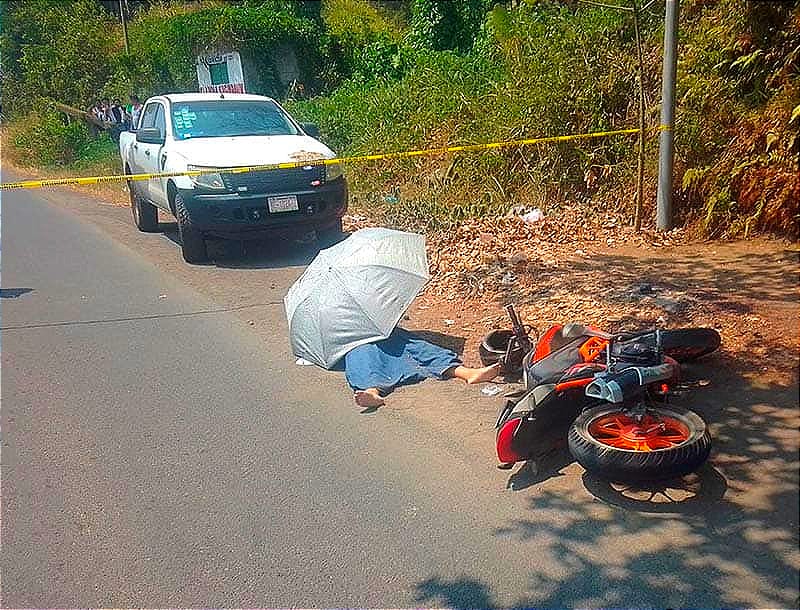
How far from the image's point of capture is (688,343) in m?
4.70

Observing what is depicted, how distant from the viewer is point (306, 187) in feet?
28.9

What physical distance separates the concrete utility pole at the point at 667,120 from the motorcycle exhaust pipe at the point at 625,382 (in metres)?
4.90

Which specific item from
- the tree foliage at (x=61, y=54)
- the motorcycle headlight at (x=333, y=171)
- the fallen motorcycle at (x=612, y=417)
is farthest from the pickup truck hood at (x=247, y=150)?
the tree foliage at (x=61, y=54)

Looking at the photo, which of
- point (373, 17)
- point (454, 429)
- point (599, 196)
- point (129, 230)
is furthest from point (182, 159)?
point (373, 17)

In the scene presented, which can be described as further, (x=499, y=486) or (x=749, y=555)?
(x=499, y=486)

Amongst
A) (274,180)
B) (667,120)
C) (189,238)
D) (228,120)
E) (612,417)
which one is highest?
(228,120)

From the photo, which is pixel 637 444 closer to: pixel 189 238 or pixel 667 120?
pixel 667 120

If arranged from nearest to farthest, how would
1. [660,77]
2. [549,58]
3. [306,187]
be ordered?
1. [306,187]
2. [660,77]
3. [549,58]

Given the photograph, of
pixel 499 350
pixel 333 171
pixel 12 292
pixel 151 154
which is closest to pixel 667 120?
pixel 333 171

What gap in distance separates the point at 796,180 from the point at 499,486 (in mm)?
5481

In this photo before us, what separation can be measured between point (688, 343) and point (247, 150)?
233 inches

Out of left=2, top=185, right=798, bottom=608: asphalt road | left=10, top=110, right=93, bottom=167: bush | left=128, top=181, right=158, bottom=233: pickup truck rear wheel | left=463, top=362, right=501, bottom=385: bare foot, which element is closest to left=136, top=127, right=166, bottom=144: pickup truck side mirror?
left=128, top=181, right=158, bottom=233: pickup truck rear wheel

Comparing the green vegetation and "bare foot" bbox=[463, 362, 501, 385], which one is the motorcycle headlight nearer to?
the green vegetation

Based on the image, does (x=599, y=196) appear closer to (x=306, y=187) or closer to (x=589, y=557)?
(x=306, y=187)
